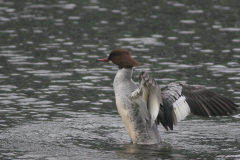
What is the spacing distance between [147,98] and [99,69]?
6885 millimetres

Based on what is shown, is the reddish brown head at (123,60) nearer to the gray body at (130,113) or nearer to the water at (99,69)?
the gray body at (130,113)

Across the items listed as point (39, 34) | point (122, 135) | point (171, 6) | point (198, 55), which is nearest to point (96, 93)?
point (122, 135)

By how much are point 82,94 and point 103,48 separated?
203 inches

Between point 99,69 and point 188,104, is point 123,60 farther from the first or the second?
point 99,69

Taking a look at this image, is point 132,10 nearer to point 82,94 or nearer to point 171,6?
point 171,6

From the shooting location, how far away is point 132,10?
2608 cm

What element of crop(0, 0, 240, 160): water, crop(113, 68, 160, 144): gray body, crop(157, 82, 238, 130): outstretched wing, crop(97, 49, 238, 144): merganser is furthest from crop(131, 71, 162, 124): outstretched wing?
crop(0, 0, 240, 160): water

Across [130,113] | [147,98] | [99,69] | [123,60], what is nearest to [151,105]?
[147,98]

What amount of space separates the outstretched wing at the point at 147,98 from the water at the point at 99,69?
730mm

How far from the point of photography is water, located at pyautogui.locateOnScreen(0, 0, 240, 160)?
33.4ft

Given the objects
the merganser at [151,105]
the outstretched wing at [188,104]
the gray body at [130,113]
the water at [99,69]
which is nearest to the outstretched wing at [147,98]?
the merganser at [151,105]

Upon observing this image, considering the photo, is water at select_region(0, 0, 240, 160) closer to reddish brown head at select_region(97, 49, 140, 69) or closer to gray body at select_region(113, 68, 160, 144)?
gray body at select_region(113, 68, 160, 144)

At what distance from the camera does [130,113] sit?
Answer: 10250mm

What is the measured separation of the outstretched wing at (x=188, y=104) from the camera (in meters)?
10.5
